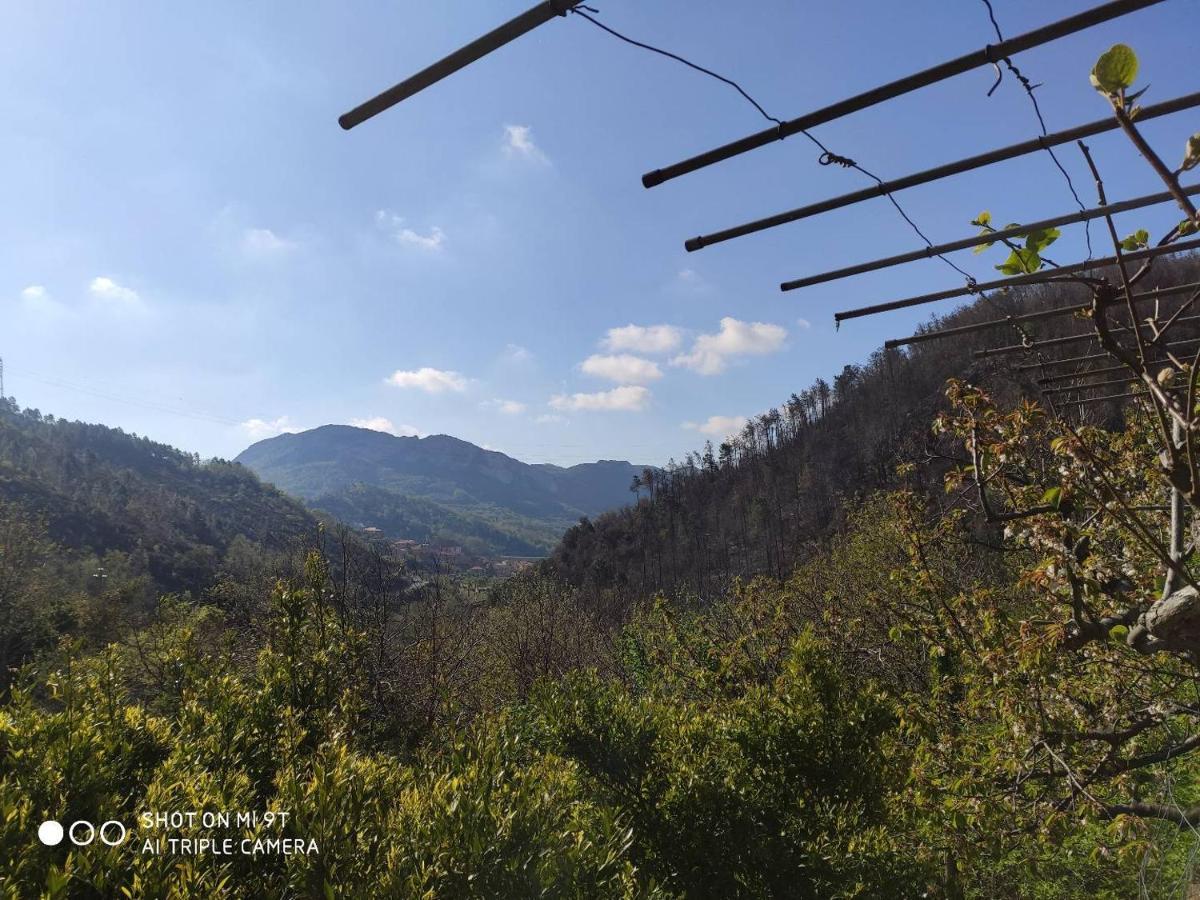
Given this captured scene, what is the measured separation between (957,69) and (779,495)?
226 feet

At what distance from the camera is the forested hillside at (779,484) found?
55750mm

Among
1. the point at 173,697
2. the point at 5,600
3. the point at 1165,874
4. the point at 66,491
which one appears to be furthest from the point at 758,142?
the point at 66,491

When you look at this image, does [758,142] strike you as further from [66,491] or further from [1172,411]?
[66,491]

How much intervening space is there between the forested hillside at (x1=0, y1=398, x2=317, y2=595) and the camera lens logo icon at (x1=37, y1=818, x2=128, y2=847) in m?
17.3

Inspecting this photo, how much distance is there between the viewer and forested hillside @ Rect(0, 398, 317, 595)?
56938mm

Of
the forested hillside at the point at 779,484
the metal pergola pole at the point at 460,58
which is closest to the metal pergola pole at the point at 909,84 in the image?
the metal pergola pole at the point at 460,58

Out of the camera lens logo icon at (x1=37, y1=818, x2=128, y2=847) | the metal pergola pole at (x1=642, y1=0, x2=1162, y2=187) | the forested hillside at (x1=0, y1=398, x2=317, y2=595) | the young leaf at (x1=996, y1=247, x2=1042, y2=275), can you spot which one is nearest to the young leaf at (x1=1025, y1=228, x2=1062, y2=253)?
the young leaf at (x1=996, y1=247, x2=1042, y2=275)

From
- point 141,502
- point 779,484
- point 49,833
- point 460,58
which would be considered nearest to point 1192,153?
point 460,58

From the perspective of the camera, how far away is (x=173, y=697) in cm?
561

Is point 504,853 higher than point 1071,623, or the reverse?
point 1071,623

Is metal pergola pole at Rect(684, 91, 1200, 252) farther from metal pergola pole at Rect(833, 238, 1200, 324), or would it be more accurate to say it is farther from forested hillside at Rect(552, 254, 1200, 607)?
forested hillside at Rect(552, 254, 1200, 607)

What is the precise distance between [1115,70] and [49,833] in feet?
Answer: 13.6

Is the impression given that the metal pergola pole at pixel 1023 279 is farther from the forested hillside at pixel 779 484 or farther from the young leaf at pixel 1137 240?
the forested hillside at pixel 779 484

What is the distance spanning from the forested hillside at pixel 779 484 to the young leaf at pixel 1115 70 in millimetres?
47846
